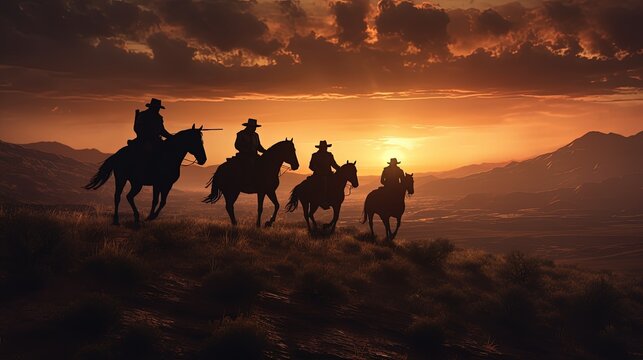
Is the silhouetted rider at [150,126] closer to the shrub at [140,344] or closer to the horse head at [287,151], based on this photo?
the horse head at [287,151]

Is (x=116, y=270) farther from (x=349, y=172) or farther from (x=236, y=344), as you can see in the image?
(x=349, y=172)

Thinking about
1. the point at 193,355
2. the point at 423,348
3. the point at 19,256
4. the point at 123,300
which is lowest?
the point at 423,348

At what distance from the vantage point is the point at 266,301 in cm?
993

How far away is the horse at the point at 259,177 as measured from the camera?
54.4ft

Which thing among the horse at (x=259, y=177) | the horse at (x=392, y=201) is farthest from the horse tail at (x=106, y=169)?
the horse at (x=392, y=201)

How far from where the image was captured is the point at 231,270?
9922mm

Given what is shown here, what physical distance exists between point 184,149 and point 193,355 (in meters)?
8.27

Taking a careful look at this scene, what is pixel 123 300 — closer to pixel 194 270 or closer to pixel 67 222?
pixel 194 270

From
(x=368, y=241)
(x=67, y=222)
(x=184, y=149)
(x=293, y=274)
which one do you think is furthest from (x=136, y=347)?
(x=368, y=241)

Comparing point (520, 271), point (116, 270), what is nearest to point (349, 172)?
point (520, 271)

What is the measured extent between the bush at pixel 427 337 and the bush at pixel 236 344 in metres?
4.20

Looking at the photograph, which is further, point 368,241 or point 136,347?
point 368,241

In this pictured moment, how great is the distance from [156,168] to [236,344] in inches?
312

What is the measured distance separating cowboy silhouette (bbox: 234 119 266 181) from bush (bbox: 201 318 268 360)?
942 cm
